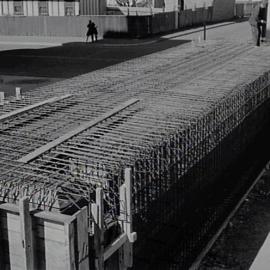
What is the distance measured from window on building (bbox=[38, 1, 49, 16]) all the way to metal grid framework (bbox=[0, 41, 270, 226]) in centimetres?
3802

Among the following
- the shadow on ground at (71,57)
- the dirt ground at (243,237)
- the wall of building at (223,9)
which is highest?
the wall of building at (223,9)

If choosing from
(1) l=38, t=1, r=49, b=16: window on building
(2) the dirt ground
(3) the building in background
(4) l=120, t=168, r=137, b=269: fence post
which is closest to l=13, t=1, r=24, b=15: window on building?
(3) the building in background

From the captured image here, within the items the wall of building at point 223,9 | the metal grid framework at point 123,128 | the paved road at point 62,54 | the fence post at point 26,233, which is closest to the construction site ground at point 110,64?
the paved road at point 62,54

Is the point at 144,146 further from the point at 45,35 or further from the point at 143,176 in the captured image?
the point at 45,35

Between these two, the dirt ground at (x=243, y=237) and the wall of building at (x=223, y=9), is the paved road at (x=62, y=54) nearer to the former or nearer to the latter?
the wall of building at (x=223, y=9)

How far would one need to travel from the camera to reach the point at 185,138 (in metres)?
8.06

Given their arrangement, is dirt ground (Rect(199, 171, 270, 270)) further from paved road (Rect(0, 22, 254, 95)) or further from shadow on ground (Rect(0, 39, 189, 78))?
shadow on ground (Rect(0, 39, 189, 78))

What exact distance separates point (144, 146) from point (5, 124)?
247 centimetres

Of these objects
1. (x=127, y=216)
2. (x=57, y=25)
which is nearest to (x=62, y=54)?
(x=57, y=25)

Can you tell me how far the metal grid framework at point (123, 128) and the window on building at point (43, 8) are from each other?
3802 centimetres

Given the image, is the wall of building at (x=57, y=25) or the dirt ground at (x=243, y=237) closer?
the dirt ground at (x=243, y=237)

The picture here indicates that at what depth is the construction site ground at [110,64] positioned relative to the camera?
896 centimetres

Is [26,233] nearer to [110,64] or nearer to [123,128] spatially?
[123,128]

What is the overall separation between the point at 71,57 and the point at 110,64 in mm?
4737
